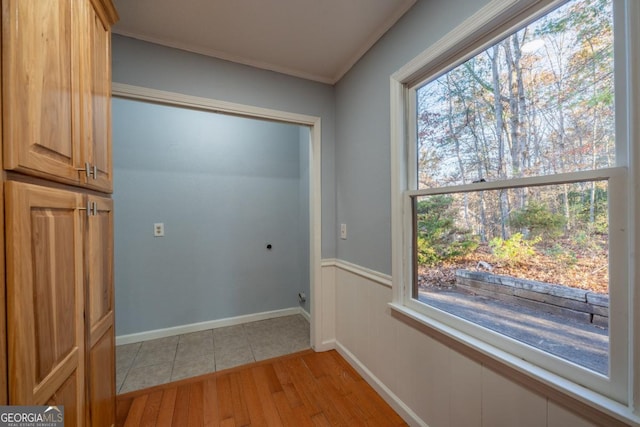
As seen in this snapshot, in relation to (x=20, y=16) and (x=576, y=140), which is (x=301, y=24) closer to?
(x=20, y=16)

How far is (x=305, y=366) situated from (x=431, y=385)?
1045 mm

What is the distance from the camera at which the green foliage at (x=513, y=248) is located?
1.00 meters

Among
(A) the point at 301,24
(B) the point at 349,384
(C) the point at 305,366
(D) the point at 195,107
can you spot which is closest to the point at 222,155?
(D) the point at 195,107

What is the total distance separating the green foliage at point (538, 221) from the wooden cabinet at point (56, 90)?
164 centimetres

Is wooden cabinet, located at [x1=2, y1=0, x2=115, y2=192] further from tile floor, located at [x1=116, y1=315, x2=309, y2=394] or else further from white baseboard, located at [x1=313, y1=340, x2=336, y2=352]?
white baseboard, located at [x1=313, y1=340, x2=336, y2=352]

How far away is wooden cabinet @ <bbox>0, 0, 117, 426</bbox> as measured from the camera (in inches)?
24.5

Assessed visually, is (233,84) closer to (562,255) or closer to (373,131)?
(373,131)

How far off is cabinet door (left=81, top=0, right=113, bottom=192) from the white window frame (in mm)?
1552

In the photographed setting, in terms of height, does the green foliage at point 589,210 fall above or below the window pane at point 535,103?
below

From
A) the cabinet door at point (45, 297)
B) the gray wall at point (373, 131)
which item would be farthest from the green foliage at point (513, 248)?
the cabinet door at point (45, 297)

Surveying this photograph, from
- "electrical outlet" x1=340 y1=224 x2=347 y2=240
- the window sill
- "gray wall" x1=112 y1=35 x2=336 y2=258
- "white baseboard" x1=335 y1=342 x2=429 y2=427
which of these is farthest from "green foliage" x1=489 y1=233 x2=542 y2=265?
"gray wall" x1=112 y1=35 x2=336 y2=258

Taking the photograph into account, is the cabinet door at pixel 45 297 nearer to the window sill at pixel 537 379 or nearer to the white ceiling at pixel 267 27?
the white ceiling at pixel 267 27

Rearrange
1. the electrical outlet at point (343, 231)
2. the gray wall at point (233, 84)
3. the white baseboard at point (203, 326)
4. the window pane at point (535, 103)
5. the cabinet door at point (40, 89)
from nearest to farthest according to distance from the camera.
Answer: the cabinet door at point (40, 89) → the window pane at point (535, 103) → the gray wall at point (233, 84) → the electrical outlet at point (343, 231) → the white baseboard at point (203, 326)

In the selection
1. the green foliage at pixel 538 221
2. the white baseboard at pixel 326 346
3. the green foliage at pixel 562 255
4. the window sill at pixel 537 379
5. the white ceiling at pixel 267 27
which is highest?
the white ceiling at pixel 267 27
